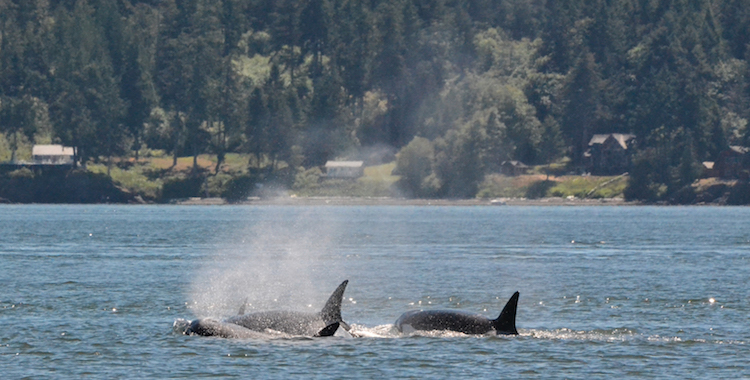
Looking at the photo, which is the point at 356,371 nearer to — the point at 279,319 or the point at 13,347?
the point at 279,319

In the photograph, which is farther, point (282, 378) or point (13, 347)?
point (13, 347)

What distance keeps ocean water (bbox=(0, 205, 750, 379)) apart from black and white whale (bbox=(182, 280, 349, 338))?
1.33 ft

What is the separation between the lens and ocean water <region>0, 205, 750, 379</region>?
118 feet

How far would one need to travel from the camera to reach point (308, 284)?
6806 cm

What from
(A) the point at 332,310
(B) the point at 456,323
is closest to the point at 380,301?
(B) the point at 456,323

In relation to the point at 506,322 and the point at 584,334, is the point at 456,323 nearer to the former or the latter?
the point at 506,322

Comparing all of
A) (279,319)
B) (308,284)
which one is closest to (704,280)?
(308,284)

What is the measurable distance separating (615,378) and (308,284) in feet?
118

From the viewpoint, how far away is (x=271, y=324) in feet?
133

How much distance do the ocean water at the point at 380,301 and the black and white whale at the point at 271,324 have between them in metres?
Answer: 0.41

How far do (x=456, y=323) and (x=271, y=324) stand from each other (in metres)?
6.66

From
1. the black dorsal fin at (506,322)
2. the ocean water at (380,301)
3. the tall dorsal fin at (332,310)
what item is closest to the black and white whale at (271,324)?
the tall dorsal fin at (332,310)

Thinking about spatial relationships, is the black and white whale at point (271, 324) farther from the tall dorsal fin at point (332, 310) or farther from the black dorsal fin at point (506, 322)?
the black dorsal fin at point (506, 322)

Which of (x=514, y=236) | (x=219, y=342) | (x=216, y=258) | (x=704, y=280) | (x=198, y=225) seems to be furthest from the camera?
(x=198, y=225)
